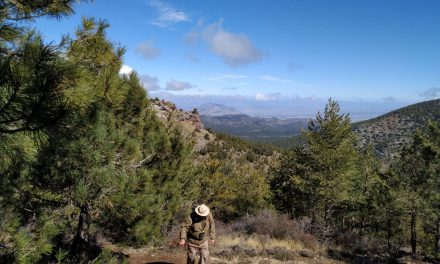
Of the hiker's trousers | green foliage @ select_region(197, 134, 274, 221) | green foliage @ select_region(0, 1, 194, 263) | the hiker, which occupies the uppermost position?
green foliage @ select_region(0, 1, 194, 263)

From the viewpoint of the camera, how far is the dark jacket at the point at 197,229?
26.2 ft

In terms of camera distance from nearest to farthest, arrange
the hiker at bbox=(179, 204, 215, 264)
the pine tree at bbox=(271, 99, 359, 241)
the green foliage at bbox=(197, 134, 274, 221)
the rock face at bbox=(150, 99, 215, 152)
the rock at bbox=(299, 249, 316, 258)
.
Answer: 1. the hiker at bbox=(179, 204, 215, 264)
2. the rock at bbox=(299, 249, 316, 258)
3. the pine tree at bbox=(271, 99, 359, 241)
4. the green foliage at bbox=(197, 134, 274, 221)
5. the rock face at bbox=(150, 99, 215, 152)

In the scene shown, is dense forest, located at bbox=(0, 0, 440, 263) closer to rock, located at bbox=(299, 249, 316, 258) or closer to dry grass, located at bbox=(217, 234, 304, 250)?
dry grass, located at bbox=(217, 234, 304, 250)

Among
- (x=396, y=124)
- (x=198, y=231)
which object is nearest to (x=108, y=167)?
(x=198, y=231)

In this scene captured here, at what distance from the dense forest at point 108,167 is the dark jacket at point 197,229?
1077mm

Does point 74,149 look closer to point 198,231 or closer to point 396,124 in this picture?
point 198,231

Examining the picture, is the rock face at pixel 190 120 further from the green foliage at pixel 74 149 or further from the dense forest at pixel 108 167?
the green foliage at pixel 74 149

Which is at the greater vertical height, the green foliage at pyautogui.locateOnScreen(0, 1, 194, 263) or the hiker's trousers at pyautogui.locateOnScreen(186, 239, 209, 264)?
the green foliage at pyautogui.locateOnScreen(0, 1, 194, 263)

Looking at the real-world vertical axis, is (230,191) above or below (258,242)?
below

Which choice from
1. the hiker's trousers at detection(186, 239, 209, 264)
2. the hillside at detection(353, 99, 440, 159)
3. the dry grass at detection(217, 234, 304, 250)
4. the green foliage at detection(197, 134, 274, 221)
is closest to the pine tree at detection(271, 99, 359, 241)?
the green foliage at detection(197, 134, 274, 221)

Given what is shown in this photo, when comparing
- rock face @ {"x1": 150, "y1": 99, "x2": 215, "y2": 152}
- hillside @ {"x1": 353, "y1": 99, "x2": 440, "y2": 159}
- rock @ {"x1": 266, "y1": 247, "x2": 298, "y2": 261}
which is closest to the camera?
rock @ {"x1": 266, "y1": 247, "x2": 298, "y2": 261}

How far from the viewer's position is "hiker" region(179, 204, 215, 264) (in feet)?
26.2

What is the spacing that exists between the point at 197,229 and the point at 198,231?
5 centimetres

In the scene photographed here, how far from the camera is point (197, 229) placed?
26.2 ft
